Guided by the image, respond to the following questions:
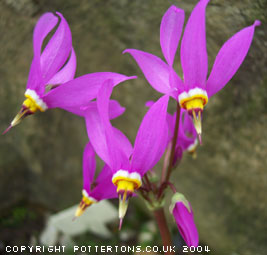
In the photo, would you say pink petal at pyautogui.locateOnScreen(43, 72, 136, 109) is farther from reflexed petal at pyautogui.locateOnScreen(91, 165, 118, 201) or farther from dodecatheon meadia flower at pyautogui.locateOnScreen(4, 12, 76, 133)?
reflexed petal at pyautogui.locateOnScreen(91, 165, 118, 201)

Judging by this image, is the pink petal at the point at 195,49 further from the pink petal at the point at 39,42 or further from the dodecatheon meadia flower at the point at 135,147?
the pink petal at the point at 39,42

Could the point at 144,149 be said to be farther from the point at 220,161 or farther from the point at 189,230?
the point at 220,161

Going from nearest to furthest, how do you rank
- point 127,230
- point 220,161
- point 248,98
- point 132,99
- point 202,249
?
1. point 248,98
2. point 220,161
3. point 132,99
4. point 202,249
5. point 127,230

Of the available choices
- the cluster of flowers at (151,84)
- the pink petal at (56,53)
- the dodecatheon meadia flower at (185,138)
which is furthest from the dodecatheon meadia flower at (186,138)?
the pink petal at (56,53)

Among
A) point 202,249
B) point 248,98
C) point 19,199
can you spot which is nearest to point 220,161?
point 248,98

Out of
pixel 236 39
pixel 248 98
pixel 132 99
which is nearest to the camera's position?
pixel 236 39
